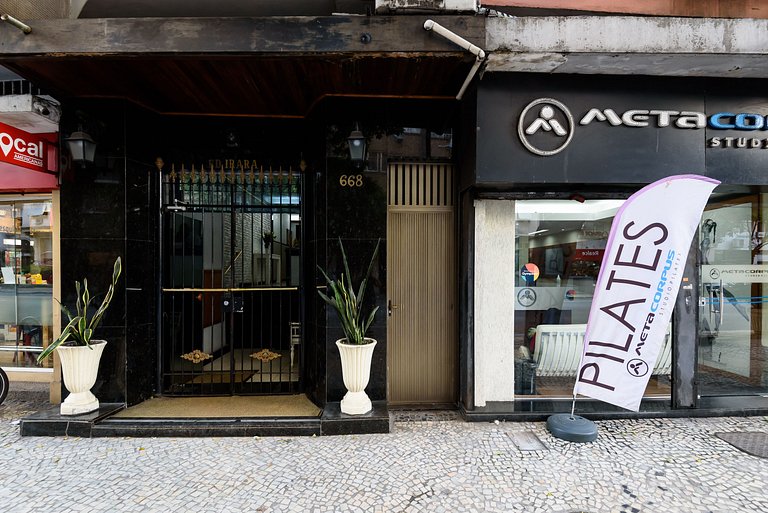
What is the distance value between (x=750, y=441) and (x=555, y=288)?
91.4 inches

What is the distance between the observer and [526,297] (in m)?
4.64

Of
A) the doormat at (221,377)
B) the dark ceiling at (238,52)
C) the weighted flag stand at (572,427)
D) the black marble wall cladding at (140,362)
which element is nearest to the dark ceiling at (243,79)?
the dark ceiling at (238,52)

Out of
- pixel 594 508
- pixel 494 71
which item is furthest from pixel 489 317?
pixel 494 71

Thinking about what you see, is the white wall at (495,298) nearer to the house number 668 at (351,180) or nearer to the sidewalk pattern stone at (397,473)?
the sidewalk pattern stone at (397,473)

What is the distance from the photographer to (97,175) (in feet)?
14.6

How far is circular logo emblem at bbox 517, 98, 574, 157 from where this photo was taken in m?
3.99

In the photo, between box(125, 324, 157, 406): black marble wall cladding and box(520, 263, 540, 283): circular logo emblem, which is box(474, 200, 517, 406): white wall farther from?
box(125, 324, 157, 406): black marble wall cladding

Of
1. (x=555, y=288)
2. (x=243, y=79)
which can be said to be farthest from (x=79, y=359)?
(x=555, y=288)

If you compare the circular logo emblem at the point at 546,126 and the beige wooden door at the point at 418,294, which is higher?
the circular logo emblem at the point at 546,126

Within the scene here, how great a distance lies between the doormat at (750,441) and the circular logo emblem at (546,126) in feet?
11.2

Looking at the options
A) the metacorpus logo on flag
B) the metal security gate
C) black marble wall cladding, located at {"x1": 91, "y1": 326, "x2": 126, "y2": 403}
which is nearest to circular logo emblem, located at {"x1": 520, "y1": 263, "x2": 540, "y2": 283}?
the metacorpus logo on flag

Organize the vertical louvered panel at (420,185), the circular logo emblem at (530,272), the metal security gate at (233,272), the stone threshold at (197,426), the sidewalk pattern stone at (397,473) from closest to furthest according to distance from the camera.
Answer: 1. the sidewalk pattern stone at (397,473)
2. the stone threshold at (197,426)
3. the circular logo emblem at (530,272)
4. the vertical louvered panel at (420,185)
5. the metal security gate at (233,272)

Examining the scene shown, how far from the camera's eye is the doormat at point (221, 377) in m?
4.97

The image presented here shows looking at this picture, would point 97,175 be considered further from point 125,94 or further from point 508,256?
point 508,256
